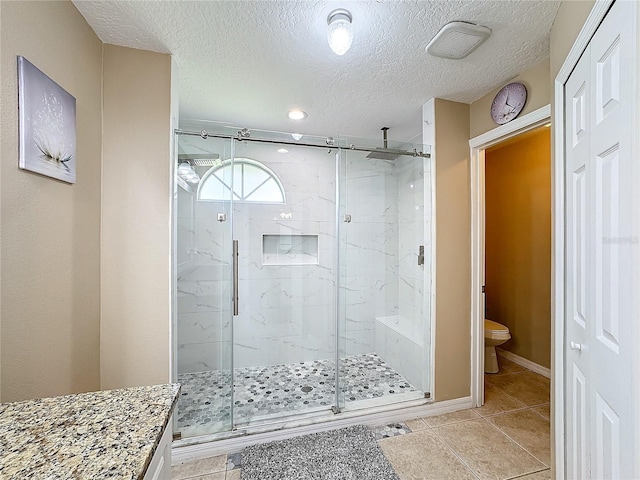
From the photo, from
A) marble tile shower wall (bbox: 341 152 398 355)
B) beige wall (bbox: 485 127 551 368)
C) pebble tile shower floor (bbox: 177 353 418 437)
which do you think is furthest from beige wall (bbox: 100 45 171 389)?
beige wall (bbox: 485 127 551 368)

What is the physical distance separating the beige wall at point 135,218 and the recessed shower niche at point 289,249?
130 cm

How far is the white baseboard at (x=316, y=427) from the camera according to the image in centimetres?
177

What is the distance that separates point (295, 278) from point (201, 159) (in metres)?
1.50

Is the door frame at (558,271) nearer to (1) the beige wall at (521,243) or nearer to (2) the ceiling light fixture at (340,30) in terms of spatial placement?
(2) the ceiling light fixture at (340,30)

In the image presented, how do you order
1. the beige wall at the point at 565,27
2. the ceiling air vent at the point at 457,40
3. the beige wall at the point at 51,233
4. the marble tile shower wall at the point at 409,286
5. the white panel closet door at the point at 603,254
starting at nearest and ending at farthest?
the white panel closet door at the point at 603,254
the beige wall at the point at 51,233
the beige wall at the point at 565,27
the ceiling air vent at the point at 457,40
the marble tile shower wall at the point at 409,286

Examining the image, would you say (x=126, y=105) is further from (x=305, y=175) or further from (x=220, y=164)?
(x=305, y=175)

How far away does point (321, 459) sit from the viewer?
1740 mm

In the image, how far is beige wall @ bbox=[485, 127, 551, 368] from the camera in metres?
2.88

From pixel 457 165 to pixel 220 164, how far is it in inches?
74.5

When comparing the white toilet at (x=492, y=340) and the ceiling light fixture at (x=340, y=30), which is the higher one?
the ceiling light fixture at (x=340, y=30)

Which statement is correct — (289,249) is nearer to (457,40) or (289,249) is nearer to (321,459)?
(321,459)

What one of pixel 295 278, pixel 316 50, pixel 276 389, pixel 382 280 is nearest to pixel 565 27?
pixel 316 50

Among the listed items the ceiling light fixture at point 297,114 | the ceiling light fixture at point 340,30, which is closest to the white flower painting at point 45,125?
the ceiling light fixture at point 340,30

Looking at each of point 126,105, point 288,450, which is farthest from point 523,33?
point 288,450
